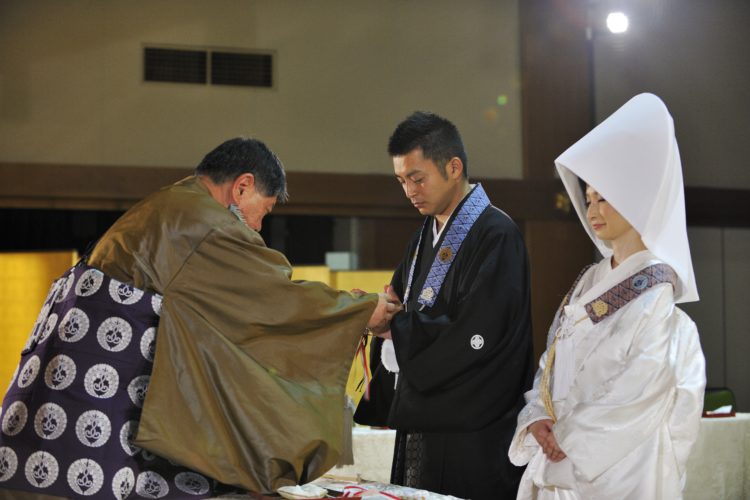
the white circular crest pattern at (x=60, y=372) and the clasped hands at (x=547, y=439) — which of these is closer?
the white circular crest pattern at (x=60, y=372)

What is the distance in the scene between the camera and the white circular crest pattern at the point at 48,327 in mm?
2533

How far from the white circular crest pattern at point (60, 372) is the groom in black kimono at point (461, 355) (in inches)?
38.7

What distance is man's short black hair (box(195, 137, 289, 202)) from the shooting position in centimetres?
277

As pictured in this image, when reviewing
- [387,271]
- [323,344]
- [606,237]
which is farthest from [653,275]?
[387,271]

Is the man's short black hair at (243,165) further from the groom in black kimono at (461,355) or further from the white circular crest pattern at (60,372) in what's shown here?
the white circular crest pattern at (60,372)

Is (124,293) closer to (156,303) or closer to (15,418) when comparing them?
(156,303)

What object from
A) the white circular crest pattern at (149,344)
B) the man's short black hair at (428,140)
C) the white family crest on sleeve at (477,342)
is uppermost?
the man's short black hair at (428,140)

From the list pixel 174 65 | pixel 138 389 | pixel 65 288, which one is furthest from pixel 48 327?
pixel 174 65

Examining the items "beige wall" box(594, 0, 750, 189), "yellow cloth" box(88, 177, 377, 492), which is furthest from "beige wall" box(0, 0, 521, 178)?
"yellow cloth" box(88, 177, 377, 492)

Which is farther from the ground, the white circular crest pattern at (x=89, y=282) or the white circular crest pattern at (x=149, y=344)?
the white circular crest pattern at (x=89, y=282)

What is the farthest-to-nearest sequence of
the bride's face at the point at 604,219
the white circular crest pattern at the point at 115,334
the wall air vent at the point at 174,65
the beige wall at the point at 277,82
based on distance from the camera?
1. the wall air vent at the point at 174,65
2. the beige wall at the point at 277,82
3. the bride's face at the point at 604,219
4. the white circular crest pattern at the point at 115,334

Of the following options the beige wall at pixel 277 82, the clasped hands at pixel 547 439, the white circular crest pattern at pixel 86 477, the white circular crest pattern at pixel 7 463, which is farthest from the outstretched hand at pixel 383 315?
the beige wall at pixel 277 82

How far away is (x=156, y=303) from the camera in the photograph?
247 centimetres

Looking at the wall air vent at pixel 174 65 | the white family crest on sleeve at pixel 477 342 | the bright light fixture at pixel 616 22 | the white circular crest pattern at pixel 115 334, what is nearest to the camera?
the white circular crest pattern at pixel 115 334
